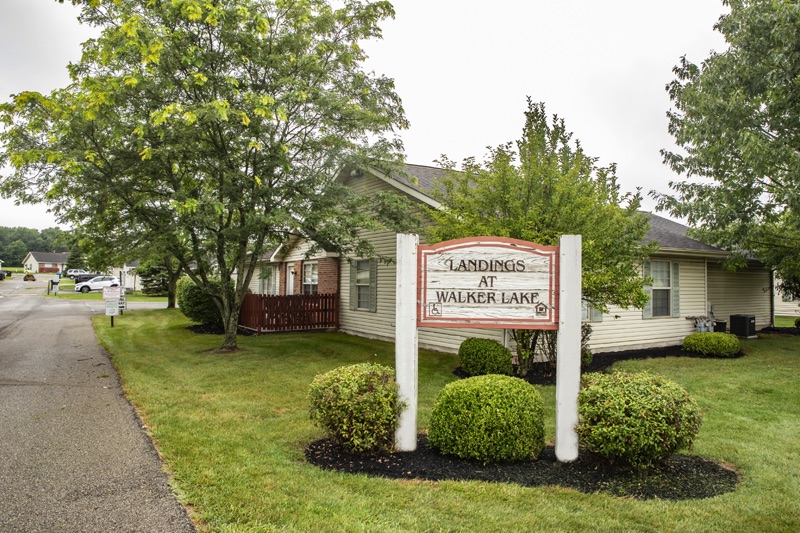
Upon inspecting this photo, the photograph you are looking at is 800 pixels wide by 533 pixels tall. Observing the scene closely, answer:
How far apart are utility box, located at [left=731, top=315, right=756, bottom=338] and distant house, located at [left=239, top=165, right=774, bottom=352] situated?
0.47m

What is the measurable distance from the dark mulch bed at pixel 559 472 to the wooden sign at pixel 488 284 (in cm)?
128

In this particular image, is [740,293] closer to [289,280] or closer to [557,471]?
[557,471]

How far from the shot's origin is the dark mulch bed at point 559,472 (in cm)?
395

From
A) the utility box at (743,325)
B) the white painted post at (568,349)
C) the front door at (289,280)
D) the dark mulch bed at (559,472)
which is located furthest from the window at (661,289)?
the front door at (289,280)

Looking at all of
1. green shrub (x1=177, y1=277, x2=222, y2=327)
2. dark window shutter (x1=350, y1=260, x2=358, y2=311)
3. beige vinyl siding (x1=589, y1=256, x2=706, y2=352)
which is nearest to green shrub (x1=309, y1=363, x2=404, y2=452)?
beige vinyl siding (x1=589, y1=256, x2=706, y2=352)

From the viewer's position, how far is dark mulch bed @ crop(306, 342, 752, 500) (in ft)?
13.0

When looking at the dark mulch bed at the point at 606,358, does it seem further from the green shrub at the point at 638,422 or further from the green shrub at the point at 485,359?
the green shrub at the point at 638,422

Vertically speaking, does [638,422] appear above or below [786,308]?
above

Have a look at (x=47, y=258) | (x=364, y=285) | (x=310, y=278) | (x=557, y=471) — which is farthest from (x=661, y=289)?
(x=47, y=258)

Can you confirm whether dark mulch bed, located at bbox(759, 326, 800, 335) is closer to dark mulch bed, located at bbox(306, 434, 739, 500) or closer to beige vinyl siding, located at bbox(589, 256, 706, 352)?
beige vinyl siding, located at bbox(589, 256, 706, 352)

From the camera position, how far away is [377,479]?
405 cm

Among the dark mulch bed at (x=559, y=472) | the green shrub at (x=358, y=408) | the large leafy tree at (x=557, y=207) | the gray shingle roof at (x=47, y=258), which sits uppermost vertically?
the gray shingle roof at (x=47, y=258)

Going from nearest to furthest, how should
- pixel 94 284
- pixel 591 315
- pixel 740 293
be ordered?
pixel 591 315 → pixel 740 293 → pixel 94 284

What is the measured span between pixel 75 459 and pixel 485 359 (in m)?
6.02
